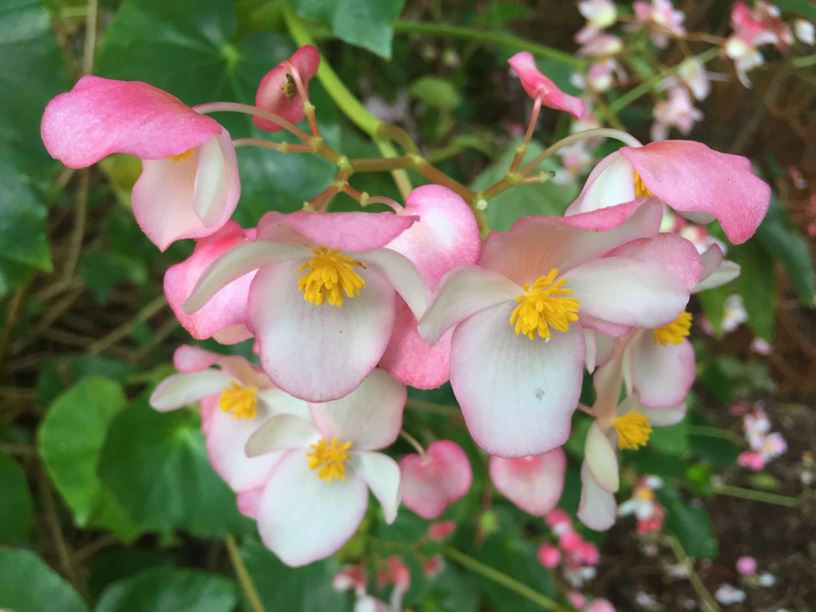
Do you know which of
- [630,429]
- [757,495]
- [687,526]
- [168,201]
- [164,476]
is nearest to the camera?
[168,201]

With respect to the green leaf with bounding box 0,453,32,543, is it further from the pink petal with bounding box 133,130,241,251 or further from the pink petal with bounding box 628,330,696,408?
the pink petal with bounding box 628,330,696,408

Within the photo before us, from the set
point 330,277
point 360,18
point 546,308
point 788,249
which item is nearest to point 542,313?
point 546,308

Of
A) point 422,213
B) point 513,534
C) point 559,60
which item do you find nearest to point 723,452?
point 513,534

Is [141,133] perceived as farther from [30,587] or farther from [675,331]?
[30,587]

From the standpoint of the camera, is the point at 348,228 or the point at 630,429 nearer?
the point at 348,228

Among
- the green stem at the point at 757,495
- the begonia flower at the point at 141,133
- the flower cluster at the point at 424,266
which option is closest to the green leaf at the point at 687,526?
the green stem at the point at 757,495

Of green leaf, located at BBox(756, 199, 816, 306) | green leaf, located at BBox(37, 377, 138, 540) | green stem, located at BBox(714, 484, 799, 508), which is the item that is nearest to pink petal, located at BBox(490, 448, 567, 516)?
green leaf, located at BBox(37, 377, 138, 540)

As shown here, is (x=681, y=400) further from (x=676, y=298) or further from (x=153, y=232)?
(x=153, y=232)

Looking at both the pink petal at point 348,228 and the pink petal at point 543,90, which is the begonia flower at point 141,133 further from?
the pink petal at point 543,90
